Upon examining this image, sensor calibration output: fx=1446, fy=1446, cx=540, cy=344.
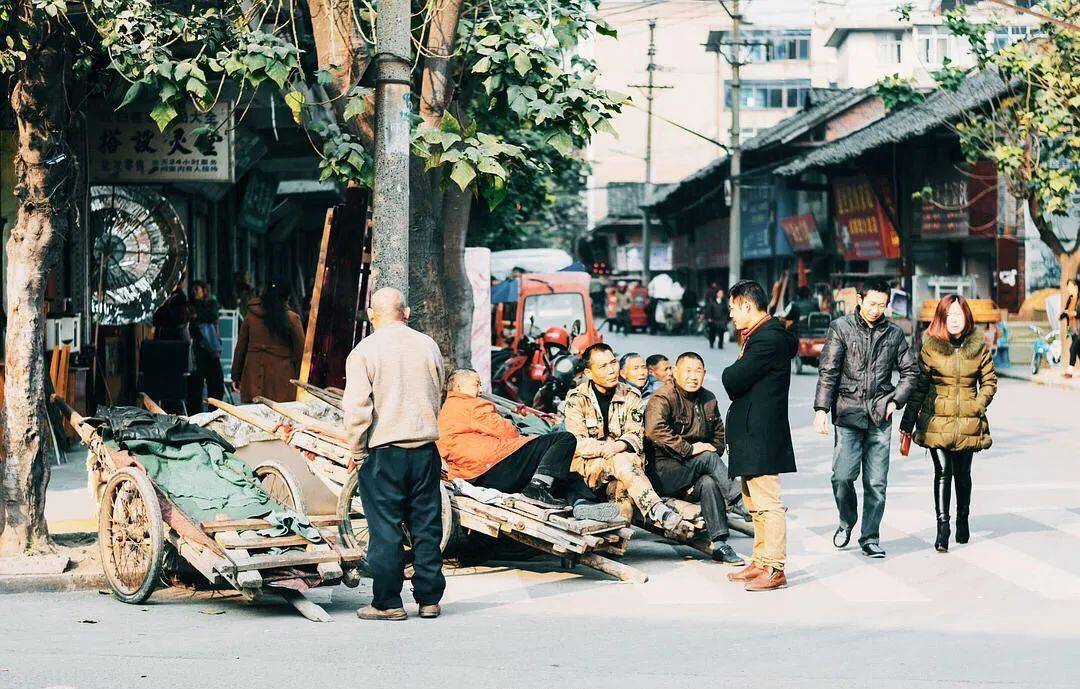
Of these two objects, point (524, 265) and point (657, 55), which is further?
point (657, 55)


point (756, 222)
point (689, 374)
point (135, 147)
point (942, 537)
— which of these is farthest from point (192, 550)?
point (756, 222)

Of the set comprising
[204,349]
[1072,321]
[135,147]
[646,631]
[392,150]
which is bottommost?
[646,631]

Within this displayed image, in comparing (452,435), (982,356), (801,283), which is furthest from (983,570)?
(801,283)

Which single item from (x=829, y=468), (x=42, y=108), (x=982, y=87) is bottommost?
(x=829, y=468)

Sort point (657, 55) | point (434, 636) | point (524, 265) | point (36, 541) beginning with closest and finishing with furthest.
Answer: point (434, 636) < point (36, 541) < point (524, 265) < point (657, 55)

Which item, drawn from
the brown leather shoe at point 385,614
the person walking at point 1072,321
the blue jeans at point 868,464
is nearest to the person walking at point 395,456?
the brown leather shoe at point 385,614

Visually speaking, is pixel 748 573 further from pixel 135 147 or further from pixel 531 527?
pixel 135 147

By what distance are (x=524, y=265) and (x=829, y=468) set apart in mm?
15459

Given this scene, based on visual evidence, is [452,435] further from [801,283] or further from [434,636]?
[801,283]

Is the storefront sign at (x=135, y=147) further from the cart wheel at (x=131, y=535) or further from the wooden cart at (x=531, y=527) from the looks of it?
the cart wheel at (x=131, y=535)

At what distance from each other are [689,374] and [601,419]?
0.66m

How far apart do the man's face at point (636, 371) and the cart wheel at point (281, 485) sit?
8.71 feet

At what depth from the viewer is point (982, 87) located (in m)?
29.5

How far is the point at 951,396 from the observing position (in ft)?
31.3
